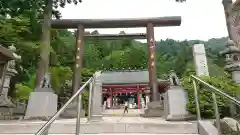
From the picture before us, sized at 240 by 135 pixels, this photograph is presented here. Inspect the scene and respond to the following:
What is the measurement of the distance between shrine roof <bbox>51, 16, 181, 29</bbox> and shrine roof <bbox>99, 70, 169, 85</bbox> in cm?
1235

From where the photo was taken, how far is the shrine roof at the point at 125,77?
81.9 feet

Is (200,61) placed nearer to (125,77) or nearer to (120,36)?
(120,36)

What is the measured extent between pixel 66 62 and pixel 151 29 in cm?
1220

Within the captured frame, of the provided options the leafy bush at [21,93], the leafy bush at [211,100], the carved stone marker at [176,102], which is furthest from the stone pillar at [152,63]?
the leafy bush at [21,93]

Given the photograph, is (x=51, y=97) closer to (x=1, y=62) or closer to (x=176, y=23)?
(x=1, y=62)

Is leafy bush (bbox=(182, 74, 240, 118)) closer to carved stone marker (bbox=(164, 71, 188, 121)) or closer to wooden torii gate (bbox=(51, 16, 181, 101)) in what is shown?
carved stone marker (bbox=(164, 71, 188, 121))

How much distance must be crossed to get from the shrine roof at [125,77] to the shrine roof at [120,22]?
40.5 feet

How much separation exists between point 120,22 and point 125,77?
562 inches

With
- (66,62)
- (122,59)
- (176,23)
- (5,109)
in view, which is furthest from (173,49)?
(5,109)

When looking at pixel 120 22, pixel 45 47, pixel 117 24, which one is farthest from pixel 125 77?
pixel 45 47

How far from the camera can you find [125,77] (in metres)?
26.3

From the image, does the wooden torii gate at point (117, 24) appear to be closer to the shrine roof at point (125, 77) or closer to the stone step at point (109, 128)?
the stone step at point (109, 128)

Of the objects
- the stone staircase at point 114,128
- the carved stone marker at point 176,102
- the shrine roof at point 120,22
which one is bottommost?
the stone staircase at point 114,128

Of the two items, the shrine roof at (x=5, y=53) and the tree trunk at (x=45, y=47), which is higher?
the tree trunk at (x=45, y=47)
